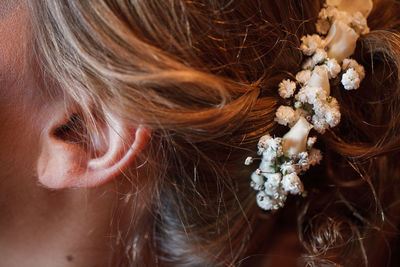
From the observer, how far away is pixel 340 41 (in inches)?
28.7

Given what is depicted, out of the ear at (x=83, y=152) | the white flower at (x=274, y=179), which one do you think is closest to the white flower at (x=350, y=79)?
the white flower at (x=274, y=179)

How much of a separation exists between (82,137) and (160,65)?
216mm

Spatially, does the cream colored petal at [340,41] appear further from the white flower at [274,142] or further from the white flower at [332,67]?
the white flower at [274,142]

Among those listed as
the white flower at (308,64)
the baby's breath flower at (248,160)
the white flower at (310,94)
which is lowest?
the baby's breath flower at (248,160)

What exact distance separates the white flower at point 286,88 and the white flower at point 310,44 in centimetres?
7

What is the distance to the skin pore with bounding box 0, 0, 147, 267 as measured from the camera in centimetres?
67

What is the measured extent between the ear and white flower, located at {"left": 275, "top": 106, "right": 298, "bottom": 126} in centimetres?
24

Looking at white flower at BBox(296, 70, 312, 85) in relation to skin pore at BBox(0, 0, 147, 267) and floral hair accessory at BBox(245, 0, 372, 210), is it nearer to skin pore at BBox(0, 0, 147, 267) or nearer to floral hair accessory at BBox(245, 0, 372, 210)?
floral hair accessory at BBox(245, 0, 372, 210)

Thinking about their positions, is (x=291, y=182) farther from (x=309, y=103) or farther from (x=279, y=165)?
(x=309, y=103)

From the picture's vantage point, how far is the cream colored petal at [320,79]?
2.27ft

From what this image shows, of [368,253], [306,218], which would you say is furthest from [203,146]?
[368,253]

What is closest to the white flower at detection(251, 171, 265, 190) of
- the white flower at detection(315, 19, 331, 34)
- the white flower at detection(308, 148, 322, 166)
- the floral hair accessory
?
the floral hair accessory

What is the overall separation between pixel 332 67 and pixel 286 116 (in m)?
0.13

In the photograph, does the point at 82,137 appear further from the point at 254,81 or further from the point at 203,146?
the point at 254,81
